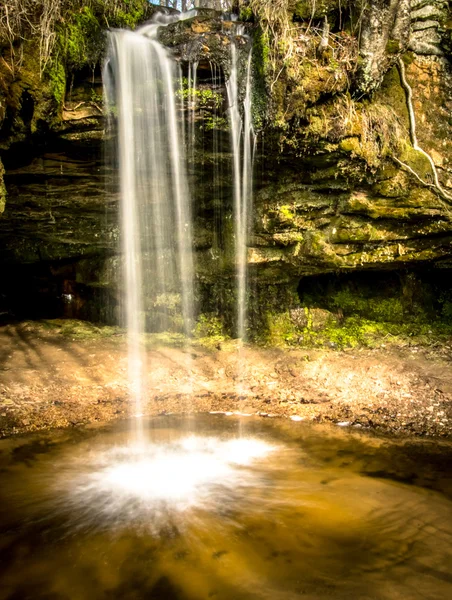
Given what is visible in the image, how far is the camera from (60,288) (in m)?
9.54

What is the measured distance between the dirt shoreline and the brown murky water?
1.64 ft

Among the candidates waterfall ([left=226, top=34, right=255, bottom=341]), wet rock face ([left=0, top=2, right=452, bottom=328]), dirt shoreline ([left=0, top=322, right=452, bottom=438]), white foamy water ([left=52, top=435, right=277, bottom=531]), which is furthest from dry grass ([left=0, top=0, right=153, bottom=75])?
white foamy water ([left=52, top=435, right=277, bottom=531])

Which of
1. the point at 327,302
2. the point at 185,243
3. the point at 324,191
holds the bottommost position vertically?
the point at 327,302

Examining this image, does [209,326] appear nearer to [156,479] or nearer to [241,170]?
[241,170]

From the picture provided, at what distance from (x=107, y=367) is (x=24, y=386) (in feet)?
4.43

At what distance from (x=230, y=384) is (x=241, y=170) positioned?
3.61 m

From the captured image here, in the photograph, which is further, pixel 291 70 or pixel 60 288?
pixel 60 288

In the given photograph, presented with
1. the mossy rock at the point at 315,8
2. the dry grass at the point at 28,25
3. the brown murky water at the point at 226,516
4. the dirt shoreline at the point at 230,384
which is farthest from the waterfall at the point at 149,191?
the mossy rock at the point at 315,8

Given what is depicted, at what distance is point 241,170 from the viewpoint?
7.31 metres

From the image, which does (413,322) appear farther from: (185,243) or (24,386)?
(24,386)

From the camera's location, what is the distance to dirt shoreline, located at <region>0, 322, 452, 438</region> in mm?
6172

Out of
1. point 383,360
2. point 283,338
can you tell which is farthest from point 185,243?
point 383,360

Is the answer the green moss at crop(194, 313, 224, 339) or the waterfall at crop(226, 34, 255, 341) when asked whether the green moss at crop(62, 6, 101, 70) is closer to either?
the waterfall at crop(226, 34, 255, 341)

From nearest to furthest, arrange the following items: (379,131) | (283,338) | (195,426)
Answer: (195,426) → (379,131) → (283,338)
